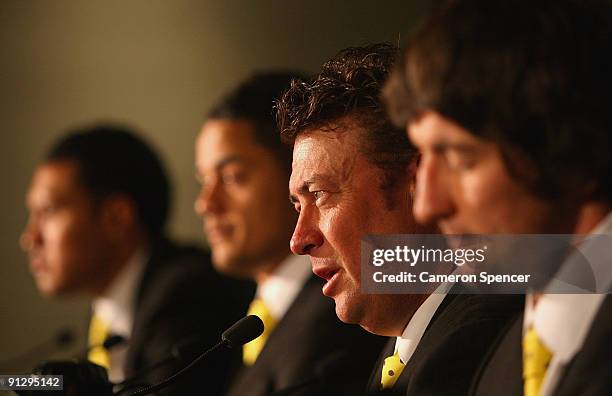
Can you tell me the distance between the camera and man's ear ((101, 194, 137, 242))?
80.7 inches

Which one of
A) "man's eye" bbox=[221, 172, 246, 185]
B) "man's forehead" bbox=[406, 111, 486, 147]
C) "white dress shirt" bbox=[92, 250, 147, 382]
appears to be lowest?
"white dress shirt" bbox=[92, 250, 147, 382]

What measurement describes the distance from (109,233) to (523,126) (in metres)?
1.51

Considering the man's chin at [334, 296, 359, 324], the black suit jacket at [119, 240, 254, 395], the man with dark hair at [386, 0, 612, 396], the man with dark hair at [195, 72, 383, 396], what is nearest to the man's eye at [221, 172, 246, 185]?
the man with dark hair at [195, 72, 383, 396]

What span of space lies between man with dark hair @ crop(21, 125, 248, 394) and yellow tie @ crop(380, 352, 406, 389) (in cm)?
86

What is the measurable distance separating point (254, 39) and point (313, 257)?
56.7 inches

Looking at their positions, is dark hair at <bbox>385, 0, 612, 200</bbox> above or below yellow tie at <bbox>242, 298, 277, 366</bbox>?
above

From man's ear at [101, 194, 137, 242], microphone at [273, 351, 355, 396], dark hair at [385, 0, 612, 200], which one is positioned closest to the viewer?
dark hair at [385, 0, 612, 200]

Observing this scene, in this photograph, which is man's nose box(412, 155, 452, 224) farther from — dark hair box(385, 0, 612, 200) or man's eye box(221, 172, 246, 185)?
man's eye box(221, 172, 246, 185)

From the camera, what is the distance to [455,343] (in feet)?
2.98

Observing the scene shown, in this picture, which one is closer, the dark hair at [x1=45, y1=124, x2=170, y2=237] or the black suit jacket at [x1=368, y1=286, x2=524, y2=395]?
the black suit jacket at [x1=368, y1=286, x2=524, y2=395]

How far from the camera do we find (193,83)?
2.61m

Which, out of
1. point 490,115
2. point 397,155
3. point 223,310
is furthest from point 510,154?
point 223,310

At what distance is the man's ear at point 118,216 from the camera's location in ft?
6.73

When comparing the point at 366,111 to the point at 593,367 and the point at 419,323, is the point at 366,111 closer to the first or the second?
the point at 419,323
